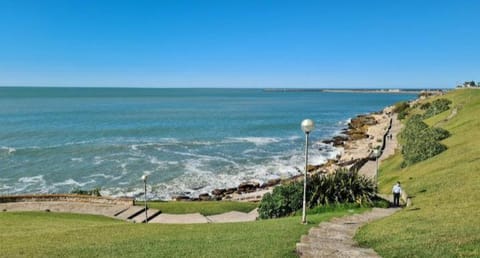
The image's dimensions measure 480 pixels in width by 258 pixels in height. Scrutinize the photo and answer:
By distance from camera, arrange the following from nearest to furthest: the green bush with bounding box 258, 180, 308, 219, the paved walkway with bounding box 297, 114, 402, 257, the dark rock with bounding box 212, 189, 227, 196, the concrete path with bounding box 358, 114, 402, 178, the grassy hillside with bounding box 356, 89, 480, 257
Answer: the grassy hillside with bounding box 356, 89, 480, 257, the paved walkway with bounding box 297, 114, 402, 257, the green bush with bounding box 258, 180, 308, 219, the dark rock with bounding box 212, 189, 227, 196, the concrete path with bounding box 358, 114, 402, 178

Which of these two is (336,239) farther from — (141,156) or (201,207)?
(141,156)

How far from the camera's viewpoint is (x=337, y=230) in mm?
10977

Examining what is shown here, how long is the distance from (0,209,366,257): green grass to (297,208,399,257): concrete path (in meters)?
0.33

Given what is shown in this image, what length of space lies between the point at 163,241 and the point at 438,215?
26.6ft

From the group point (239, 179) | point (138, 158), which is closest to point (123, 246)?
point (239, 179)

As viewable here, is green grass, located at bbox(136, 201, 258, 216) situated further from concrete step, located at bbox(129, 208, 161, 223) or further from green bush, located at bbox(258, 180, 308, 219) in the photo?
green bush, located at bbox(258, 180, 308, 219)

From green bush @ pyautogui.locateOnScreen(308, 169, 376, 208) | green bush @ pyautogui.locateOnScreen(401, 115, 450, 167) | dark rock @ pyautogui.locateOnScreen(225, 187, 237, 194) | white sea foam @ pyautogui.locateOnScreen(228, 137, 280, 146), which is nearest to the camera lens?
green bush @ pyautogui.locateOnScreen(308, 169, 376, 208)

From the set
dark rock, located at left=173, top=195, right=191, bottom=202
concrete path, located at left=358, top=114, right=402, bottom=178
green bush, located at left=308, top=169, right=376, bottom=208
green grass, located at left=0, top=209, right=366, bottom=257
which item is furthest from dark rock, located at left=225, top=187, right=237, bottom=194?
green grass, located at left=0, top=209, right=366, bottom=257

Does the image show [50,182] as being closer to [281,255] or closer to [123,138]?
[123,138]

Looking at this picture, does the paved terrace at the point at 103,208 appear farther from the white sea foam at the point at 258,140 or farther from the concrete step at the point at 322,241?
the white sea foam at the point at 258,140

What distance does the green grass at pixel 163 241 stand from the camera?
29.5 ft

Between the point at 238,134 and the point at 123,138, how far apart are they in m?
18.8

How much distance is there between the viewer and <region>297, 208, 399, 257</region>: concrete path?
27.0ft

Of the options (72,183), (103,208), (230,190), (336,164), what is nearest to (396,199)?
(103,208)
